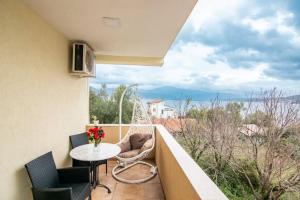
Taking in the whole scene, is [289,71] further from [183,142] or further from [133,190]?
[133,190]

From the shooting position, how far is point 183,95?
3.95 m

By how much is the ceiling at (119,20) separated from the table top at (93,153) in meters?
1.66

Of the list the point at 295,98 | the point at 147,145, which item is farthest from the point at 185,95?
the point at 295,98

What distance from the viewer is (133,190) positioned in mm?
2814

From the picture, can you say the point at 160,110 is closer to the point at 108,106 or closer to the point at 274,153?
the point at 108,106

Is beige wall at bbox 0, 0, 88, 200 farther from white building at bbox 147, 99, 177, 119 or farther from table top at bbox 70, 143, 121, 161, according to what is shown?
white building at bbox 147, 99, 177, 119

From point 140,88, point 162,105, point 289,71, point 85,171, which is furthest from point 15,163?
point 289,71

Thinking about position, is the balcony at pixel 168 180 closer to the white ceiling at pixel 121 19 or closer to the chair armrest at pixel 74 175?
the chair armrest at pixel 74 175

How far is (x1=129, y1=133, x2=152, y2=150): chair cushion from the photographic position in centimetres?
377

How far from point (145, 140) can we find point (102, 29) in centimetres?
232

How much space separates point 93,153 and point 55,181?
576 millimetres

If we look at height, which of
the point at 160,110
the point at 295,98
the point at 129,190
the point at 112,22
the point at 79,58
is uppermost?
the point at 112,22

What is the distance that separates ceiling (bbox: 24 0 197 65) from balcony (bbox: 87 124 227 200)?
1.45 m

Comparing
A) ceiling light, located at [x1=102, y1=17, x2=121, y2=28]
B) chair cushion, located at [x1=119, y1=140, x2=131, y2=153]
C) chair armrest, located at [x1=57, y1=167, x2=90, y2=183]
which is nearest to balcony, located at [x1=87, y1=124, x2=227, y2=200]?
chair cushion, located at [x1=119, y1=140, x2=131, y2=153]
